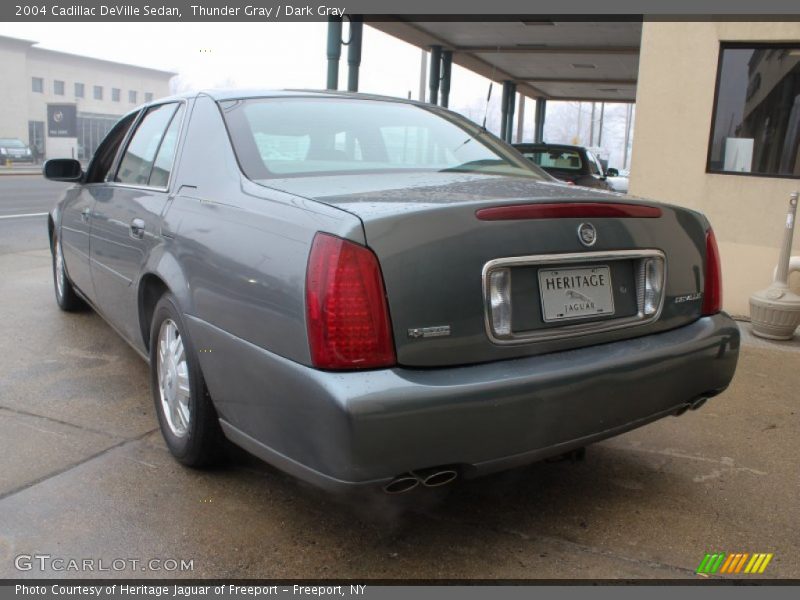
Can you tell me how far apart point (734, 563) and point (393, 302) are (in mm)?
1506

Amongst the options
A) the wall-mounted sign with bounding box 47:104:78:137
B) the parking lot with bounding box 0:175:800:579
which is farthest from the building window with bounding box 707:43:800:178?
the wall-mounted sign with bounding box 47:104:78:137

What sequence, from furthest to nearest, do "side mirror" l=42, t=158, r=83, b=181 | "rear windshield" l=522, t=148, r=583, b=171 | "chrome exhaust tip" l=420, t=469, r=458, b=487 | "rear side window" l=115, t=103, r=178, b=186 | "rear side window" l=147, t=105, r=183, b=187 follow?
"rear windshield" l=522, t=148, r=583, b=171, "side mirror" l=42, t=158, r=83, b=181, "rear side window" l=115, t=103, r=178, b=186, "rear side window" l=147, t=105, r=183, b=187, "chrome exhaust tip" l=420, t=469, r=458, b=487

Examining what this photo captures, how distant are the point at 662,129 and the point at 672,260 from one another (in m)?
4.33

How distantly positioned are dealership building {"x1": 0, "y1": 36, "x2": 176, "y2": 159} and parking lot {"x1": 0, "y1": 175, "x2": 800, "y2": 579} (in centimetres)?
5683

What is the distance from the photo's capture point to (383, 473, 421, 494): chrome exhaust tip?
2.21 meters

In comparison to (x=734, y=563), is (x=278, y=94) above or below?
above

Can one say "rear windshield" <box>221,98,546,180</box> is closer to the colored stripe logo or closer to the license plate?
the license plate

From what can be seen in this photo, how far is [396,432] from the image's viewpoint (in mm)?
2133

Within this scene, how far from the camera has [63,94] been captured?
233 feet

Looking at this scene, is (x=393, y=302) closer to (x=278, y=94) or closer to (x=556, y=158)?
(x=278, y=94)

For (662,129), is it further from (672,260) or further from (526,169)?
(672,260)

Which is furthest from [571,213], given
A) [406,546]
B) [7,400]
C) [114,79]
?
[114,79]

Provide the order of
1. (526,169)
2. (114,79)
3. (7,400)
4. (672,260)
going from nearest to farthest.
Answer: (672,260) < (526,169) < (7,400) < (114,79)

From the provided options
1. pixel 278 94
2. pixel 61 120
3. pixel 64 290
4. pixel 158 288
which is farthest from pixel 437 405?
pixel 61 120
